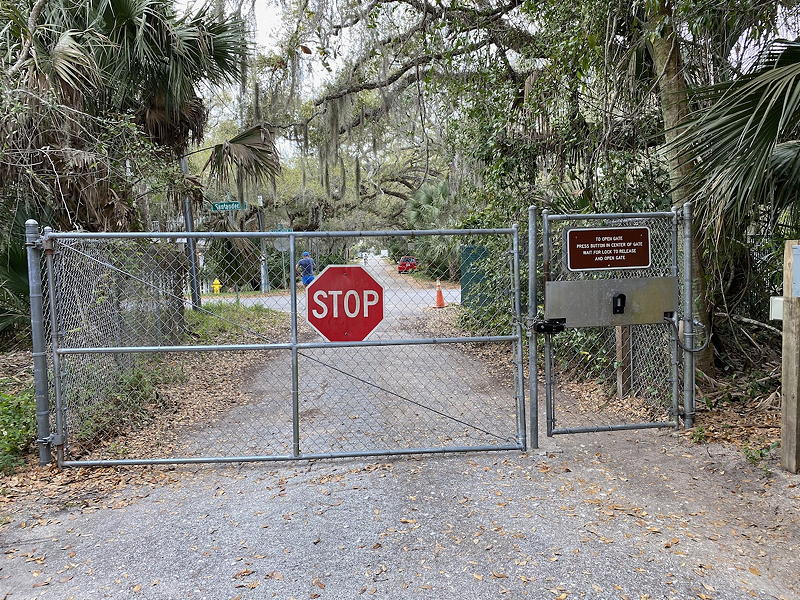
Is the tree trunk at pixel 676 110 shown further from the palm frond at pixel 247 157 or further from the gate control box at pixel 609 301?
the palm frond at pixel 247 157

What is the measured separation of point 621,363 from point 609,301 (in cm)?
167

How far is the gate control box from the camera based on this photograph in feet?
15.7

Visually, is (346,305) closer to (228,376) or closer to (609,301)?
(609,301)

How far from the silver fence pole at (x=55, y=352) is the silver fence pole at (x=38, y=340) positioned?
62mm

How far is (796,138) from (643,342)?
7.39 ft

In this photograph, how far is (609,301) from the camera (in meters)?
4.85

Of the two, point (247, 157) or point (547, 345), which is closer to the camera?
point (547, 345)

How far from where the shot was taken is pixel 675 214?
5027 millimetres

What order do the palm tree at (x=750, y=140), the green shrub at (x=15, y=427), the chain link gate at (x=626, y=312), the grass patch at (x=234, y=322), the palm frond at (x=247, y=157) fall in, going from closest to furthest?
the palm tree at (x=750, y=140) < the green shrub at (x=15, y=427) < the chain link gate at (x=626, y=312) < the palm frond at (x=247, y=157) < the grass patch at (x=234, y=322)

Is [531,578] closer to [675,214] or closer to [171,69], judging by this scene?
[675,214]

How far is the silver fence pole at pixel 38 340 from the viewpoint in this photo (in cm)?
446

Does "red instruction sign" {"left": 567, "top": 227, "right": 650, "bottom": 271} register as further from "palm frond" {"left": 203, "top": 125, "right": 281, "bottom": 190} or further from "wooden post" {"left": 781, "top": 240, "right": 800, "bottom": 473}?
"palm frond" {"left": 203, "top": 125, "right": 281, "bottom": 190}

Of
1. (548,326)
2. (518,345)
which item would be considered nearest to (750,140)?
(548,326)

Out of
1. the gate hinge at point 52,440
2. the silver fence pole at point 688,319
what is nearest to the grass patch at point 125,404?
the gate hinge at point 52,440
